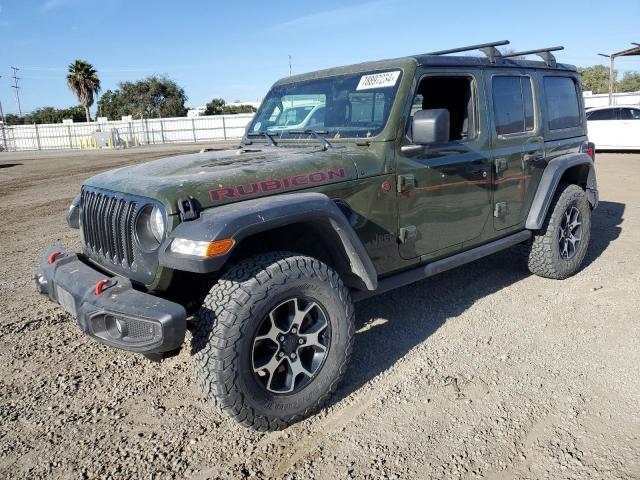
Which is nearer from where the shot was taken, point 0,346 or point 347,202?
point 347,202

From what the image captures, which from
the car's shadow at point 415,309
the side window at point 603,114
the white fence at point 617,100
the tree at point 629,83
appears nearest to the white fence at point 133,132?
the white fence at point 617,100

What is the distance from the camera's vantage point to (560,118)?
16.5 ft

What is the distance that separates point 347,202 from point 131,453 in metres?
1.82

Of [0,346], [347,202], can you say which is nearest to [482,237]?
[347,202]

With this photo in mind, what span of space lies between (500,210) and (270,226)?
2356 mm

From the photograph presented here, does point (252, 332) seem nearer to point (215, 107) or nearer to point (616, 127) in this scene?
point (616, 127)

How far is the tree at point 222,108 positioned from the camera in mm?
58125

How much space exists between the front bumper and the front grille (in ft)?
0.48

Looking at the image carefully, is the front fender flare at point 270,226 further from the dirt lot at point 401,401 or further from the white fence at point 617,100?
the white fence at point 617,100

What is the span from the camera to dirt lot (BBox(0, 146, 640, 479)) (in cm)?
254

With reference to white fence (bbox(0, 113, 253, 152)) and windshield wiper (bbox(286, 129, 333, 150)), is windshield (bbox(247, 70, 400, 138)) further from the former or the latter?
white fence (bbox(0, 113, 253, 152))

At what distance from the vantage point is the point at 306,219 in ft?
9.12

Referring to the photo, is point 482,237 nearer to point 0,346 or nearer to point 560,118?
point 560,118

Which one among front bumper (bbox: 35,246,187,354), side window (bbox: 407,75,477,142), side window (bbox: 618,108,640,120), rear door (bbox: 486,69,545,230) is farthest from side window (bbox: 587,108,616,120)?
front bumper (bbox: 35,246,187,354)
